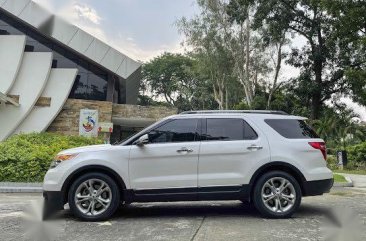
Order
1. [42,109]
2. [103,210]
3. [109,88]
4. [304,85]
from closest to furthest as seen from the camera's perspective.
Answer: [103,210], [42,109], [109,88], [304,85]

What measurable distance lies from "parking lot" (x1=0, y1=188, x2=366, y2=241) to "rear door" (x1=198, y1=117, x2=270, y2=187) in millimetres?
640

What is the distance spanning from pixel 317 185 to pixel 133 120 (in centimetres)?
2135

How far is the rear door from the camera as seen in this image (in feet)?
22.2

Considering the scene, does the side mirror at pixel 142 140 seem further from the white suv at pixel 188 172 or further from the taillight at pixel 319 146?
the taillight at pixel 319 146

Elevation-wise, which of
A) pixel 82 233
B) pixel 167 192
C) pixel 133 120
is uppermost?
pixel 133 120

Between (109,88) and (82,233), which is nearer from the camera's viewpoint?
(82,233)

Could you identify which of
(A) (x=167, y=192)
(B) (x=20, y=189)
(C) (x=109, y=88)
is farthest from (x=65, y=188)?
(C) (x=109, y=88)

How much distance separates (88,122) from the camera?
24.8 m

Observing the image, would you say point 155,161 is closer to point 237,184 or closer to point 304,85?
point 237,184

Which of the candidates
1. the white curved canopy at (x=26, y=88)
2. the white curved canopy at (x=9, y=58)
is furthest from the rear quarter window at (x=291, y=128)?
the white curved canopy at (x=9, y=58)

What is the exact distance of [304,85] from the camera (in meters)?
30.1

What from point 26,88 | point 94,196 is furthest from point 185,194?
point 26,88

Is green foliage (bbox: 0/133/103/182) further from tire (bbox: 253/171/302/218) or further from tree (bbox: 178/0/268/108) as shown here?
tree (bbox: 178/0/268/108)

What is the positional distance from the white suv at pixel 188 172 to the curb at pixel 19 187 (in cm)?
531
